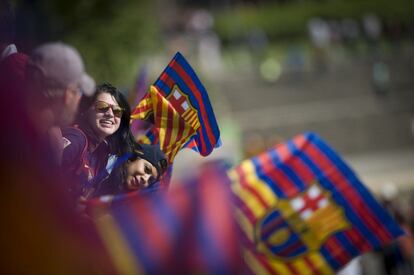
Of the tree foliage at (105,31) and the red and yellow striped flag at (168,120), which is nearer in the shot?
the red and yellow striped flag at (168,120)

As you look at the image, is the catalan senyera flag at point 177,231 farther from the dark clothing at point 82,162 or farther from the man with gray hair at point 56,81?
the dark clothing at point 82,162

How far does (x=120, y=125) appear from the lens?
111 inches

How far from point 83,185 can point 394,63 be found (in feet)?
71.4

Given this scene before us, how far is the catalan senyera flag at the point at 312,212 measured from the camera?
4266mm

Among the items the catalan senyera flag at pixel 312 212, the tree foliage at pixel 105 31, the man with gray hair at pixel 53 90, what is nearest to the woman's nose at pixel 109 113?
the man with gray hair at pixel 53 90

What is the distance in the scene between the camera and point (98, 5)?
31.4 ft

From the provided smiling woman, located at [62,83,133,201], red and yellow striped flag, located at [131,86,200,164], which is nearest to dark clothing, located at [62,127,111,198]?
smiling woman, located at [62,83,133,201]

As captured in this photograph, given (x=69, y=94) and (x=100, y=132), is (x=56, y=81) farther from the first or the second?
(x=100, y=132)

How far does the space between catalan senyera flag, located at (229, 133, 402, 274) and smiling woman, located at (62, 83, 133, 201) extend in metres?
1.55

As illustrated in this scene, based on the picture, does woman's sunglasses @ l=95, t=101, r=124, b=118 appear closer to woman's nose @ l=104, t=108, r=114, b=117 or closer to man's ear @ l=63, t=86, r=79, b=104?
woman's nose @ l=104, t=108, r=114, b=117

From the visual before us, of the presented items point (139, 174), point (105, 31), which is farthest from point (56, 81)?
point (105, 31)

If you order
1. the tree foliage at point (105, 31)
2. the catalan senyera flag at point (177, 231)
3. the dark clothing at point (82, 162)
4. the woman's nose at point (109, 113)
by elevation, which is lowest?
the catalan senyera flag at point (177, 231)

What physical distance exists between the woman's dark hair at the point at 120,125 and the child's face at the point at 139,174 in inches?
2.3

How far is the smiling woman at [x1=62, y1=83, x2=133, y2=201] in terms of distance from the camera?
2.72m
